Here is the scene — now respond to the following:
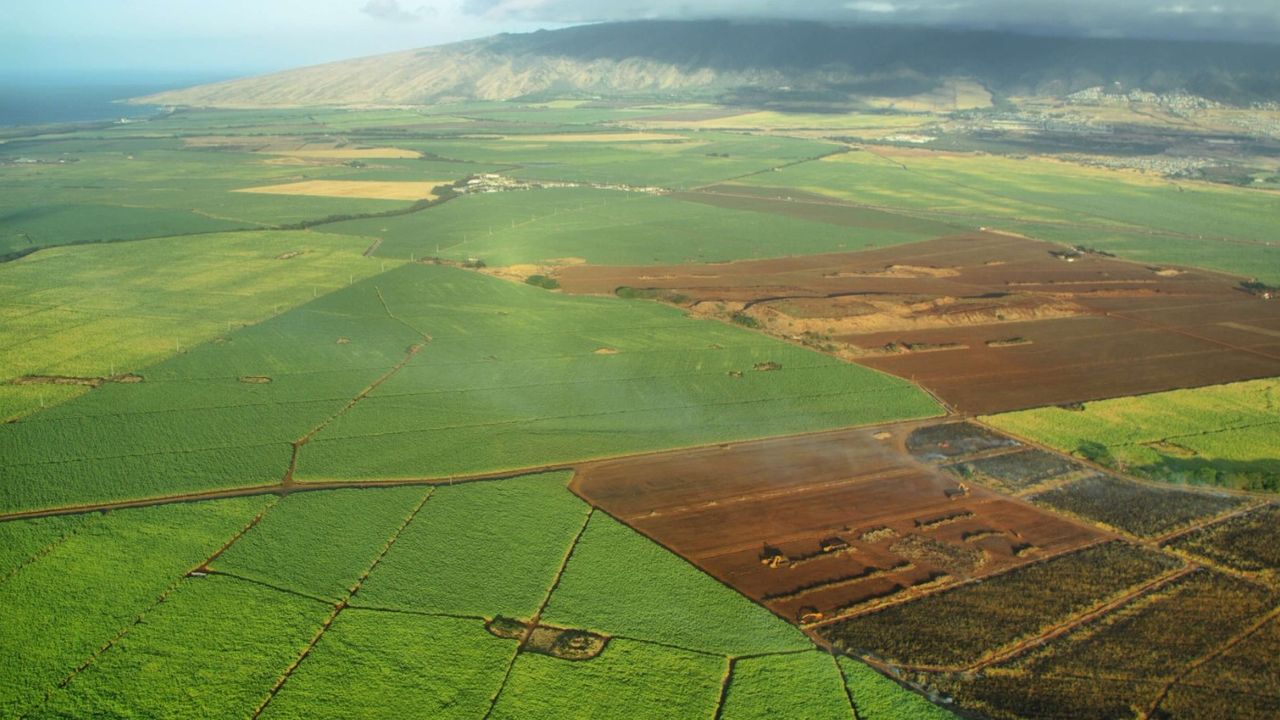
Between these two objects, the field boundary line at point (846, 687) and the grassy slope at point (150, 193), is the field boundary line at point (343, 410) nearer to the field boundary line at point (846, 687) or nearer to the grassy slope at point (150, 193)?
the field boundary line at point (846, 687)

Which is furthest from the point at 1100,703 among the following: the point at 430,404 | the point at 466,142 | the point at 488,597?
the point at 466,142

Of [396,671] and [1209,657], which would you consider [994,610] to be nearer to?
[1209,657]

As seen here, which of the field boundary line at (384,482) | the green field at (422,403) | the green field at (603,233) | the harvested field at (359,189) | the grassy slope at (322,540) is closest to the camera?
the grassy slope at (322,540)

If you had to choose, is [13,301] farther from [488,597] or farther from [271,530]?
[488,597]

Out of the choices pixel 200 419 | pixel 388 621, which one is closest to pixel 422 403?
pixel 200 419

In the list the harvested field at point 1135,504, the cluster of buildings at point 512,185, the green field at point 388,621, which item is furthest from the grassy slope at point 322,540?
the cluster of buildings at point 512,185

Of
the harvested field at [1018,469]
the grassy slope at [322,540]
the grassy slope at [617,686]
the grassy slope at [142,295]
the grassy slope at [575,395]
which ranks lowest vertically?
the grassy slope at [617,686]
